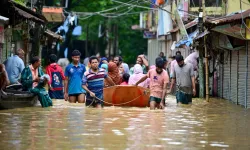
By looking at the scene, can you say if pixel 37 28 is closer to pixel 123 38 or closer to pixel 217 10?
pixel 217 10

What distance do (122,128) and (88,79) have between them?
3.90m

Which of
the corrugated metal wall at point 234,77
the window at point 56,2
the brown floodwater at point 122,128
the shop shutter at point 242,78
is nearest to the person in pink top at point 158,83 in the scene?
the brown floodwater at point 122,128

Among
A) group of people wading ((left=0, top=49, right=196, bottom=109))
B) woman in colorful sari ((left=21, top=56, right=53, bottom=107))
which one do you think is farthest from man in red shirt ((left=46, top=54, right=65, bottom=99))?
woman in colorful sari ((left=21, top=56, right=53, bottom=107))

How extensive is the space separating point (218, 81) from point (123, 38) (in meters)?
36.8

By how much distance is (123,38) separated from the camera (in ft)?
214

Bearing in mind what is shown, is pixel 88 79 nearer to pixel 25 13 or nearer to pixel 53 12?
pixel 25 13

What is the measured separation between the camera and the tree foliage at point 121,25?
52781 mm

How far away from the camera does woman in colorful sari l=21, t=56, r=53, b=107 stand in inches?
760

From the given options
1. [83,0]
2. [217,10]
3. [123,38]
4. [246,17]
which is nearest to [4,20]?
[246,17]

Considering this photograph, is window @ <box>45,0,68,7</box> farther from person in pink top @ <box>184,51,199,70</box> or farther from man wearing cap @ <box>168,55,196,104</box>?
man wearing cap @ <box>168,55,196,104</box>

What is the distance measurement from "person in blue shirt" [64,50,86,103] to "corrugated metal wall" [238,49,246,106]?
5.23 metres

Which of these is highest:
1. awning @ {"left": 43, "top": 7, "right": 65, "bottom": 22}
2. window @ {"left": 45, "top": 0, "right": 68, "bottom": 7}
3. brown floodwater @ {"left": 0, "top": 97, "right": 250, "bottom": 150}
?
window @ {"left": 45, "top": 0, "right": 68, "bottom": 7}

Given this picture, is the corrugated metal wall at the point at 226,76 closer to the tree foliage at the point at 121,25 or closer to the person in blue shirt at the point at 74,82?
the person in blue shirt at the point at 74,82

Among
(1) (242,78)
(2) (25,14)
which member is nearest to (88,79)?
(2) (25,14)
